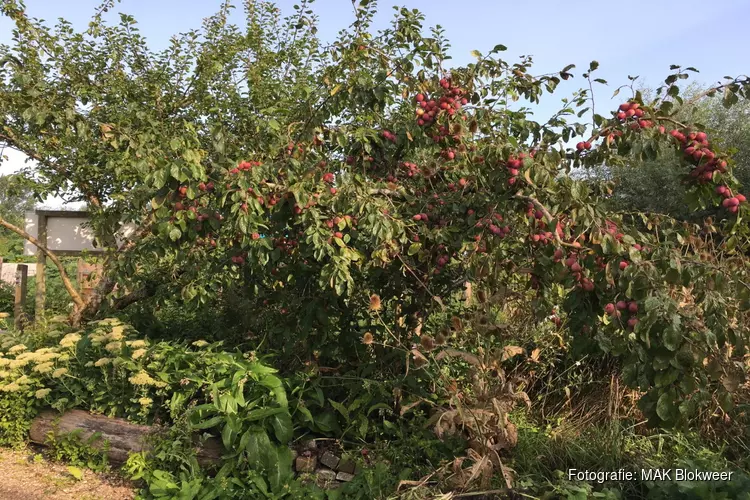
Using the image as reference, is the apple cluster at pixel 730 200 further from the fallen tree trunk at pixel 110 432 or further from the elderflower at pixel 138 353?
the elderflower at pixel 138 353

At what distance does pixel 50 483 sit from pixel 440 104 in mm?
3051

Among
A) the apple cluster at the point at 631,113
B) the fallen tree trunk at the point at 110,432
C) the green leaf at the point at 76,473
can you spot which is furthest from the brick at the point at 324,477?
the apple cluster at the point at 631,113

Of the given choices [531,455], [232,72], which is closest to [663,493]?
[531,455]

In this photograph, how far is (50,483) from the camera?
10.8ft

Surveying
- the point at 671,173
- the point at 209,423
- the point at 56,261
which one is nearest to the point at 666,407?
the point at 209,423

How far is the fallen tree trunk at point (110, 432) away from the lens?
323cm

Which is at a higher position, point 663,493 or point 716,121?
point 716,121

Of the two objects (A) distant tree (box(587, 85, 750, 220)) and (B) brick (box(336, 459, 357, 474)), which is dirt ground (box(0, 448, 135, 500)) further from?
(A) distant tree (box(587, 85, 750, 220))

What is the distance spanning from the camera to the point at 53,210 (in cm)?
602

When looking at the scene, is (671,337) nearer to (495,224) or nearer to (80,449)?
(495,224)

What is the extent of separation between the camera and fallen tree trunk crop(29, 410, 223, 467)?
323cm

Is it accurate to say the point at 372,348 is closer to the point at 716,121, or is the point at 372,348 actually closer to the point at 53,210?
the point at 53,210

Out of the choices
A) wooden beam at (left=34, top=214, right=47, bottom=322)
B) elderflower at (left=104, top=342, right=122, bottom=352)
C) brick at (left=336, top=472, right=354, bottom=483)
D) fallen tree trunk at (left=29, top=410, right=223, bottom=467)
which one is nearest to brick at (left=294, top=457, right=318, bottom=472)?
brick at (left=336, top=472, right=354, bottom=483)

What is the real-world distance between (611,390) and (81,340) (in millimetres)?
3546
